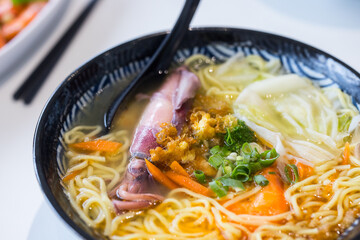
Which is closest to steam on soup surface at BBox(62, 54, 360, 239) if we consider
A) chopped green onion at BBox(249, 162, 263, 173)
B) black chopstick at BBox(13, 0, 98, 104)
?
chopped green onion at BBox(249, 162, 263, 173)

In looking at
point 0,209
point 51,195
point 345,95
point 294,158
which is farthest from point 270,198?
point 0,209

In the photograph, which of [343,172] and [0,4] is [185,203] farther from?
[0,4]

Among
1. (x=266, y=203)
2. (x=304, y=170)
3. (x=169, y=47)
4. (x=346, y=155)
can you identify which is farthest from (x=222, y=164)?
(x=169, y=47)

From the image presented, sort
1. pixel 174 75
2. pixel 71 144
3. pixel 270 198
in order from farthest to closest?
pixel 174 75, pixel 71 144, pixel 270 198

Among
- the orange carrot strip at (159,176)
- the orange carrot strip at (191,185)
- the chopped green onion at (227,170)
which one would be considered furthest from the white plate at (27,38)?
the chopped green onion at (227,170)

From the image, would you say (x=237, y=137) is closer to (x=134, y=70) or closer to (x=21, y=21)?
(x=134, y=70)

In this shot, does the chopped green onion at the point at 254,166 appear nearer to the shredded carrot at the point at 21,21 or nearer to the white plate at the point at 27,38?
the white plate at the point at 27,38

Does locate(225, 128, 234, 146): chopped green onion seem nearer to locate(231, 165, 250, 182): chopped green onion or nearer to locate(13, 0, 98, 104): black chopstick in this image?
locate(231, 165, 250, 182): chopped green onion
